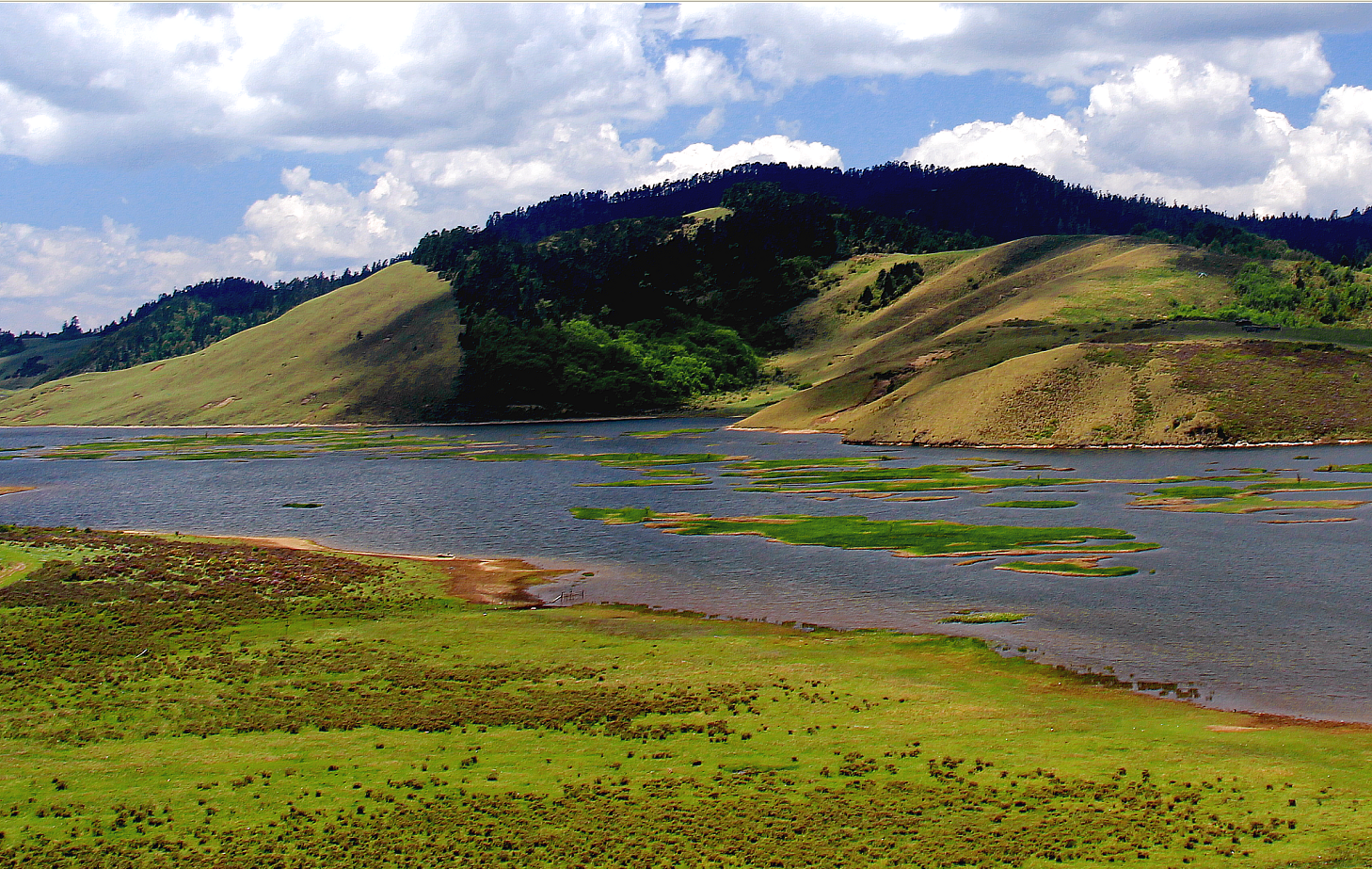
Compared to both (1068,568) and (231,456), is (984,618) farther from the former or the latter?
(231,456)

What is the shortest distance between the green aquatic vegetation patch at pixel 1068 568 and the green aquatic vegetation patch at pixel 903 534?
3.88 m

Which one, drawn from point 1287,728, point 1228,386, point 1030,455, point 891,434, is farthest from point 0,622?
point 1228,386

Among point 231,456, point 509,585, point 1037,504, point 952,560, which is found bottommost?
point 952,560

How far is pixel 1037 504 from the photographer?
88062mm

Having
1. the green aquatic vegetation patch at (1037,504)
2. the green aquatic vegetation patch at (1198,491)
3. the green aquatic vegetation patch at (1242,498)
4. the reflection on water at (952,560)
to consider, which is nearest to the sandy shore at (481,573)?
the reflection on water at (952,560)

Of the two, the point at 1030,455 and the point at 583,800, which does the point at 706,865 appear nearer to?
the point at 583,800

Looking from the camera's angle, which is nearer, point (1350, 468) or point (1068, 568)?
point (1068, 568)

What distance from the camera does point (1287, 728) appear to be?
→ 107 feet

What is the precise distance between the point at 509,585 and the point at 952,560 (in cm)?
2661

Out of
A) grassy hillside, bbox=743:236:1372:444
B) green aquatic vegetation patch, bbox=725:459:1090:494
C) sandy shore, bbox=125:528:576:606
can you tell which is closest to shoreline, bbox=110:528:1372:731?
sandy shore, bbox=125:528:576:606

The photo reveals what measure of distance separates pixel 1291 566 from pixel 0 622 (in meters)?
65.2

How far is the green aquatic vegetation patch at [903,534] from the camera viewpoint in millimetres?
67500

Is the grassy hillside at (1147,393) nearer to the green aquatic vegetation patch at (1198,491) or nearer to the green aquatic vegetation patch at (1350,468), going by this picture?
the green aquatic vegetation patch at (1350,468)

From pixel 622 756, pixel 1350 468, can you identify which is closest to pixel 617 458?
pixel 1350 468
